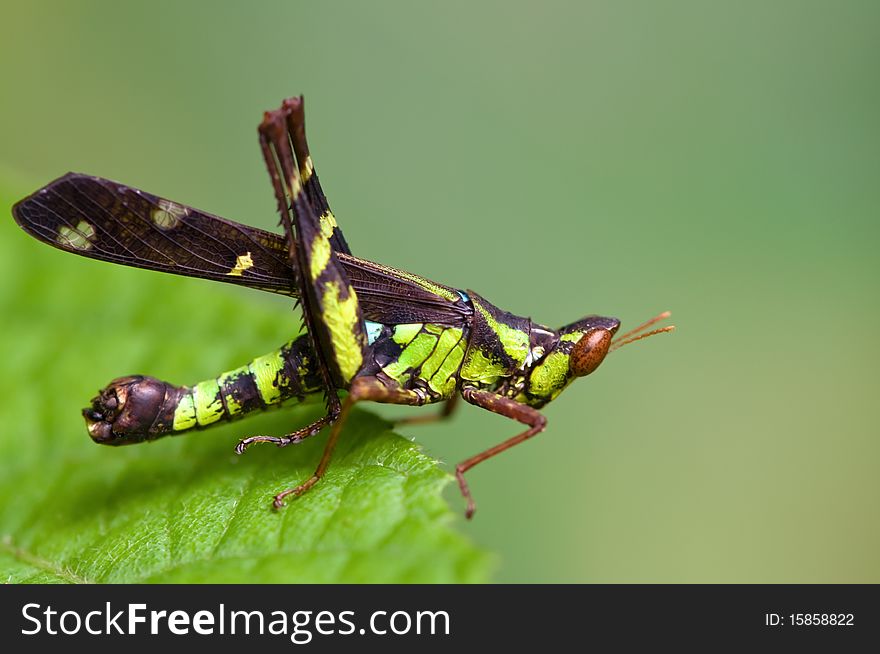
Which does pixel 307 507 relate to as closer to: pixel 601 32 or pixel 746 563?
pixel 746 563

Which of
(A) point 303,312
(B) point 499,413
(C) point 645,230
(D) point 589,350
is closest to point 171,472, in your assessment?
(A) point 303,312

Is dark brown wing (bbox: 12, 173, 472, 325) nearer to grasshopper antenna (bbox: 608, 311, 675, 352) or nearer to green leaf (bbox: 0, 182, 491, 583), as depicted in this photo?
green leaf (bbox: 0, 182, 491, 583)

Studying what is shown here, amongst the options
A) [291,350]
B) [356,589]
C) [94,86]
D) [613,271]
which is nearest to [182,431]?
[291,350]

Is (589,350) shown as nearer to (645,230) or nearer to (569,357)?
(569,357)


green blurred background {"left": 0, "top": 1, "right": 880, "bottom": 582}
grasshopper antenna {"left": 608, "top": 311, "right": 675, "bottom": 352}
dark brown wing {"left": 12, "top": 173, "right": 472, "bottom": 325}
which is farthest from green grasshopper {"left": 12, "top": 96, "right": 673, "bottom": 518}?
green blurred background {"left": 0, "top": 1, "right": 880, "bottom": 582}

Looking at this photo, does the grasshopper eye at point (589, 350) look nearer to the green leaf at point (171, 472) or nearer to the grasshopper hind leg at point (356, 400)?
the grasshopper hind leg at point (356, 400)
